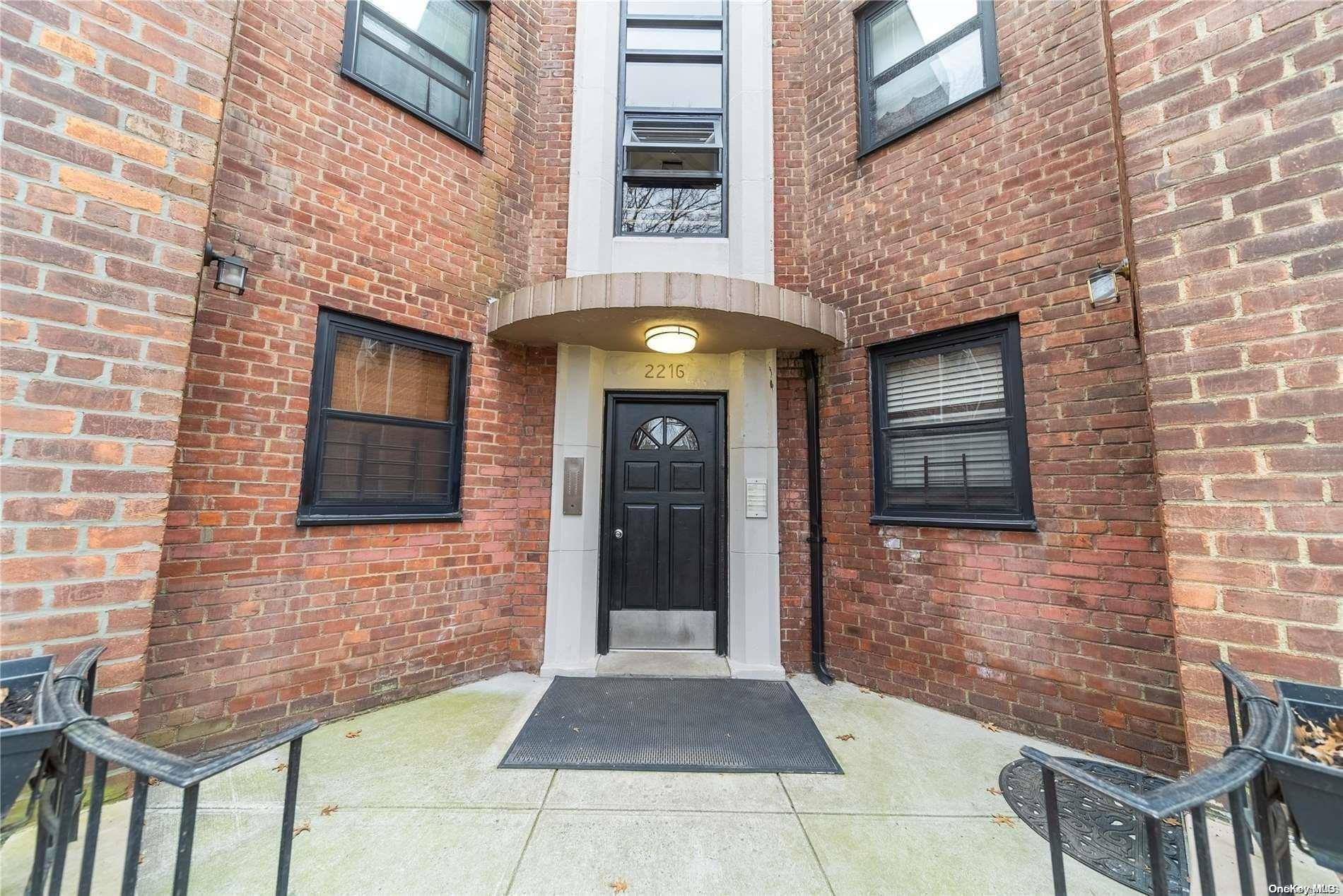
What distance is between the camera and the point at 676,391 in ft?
14.9

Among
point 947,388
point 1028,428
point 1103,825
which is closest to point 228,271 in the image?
point 947,388

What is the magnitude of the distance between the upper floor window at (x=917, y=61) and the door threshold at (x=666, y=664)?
14.4 ft

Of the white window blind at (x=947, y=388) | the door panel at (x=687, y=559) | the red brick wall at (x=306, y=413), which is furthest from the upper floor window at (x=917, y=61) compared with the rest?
the door panel at (x=687, y=559)

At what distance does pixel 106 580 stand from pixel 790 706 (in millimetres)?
3668

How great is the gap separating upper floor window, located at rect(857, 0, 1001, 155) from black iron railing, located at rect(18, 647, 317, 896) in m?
5.09

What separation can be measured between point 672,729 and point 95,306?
349cm

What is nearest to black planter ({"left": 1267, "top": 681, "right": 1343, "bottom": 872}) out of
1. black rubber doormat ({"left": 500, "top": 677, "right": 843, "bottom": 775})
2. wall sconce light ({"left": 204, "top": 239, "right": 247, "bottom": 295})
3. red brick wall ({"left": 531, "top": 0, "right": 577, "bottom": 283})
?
black rubber doormat ({"left": 500, "top": 677, "right": 843, "bottom": 775})

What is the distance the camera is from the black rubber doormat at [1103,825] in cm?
204

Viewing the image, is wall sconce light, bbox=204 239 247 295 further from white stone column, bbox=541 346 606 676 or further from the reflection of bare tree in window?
the reflection of bare tree in window

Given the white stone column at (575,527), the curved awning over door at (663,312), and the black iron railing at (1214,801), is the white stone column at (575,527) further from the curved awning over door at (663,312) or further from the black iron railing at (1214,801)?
the black iron railing at (1214,801)

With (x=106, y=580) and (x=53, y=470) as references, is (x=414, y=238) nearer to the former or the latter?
(x=53, y=470)

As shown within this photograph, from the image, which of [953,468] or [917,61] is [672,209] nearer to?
[917,61]

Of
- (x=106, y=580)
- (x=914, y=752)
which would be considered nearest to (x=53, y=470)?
(x=106, y=580)

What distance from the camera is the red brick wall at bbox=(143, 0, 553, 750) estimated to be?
2.89 m
